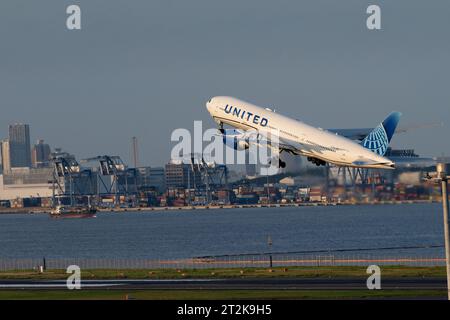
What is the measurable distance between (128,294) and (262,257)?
316ft

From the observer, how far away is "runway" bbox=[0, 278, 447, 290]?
339ft

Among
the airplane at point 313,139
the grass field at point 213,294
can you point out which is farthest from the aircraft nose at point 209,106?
the grass field at point 213,294

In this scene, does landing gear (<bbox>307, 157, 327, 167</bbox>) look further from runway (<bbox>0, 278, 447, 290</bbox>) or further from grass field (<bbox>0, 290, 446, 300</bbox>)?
grass field (<bbox>0, 290, 446, 300</bbox>)

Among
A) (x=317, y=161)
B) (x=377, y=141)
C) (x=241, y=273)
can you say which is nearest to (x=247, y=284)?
(x=241, y=273)

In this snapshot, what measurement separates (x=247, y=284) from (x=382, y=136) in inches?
918

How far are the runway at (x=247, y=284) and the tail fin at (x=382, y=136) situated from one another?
48.8 feet

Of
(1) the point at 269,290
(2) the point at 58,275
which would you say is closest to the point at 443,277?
(1) the point at 269,290

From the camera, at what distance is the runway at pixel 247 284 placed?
103 metres

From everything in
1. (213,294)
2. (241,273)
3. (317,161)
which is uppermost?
(317,161)

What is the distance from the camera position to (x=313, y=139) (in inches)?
4732

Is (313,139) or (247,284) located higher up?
(313,139)

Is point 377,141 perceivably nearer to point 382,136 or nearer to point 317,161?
point 382,136

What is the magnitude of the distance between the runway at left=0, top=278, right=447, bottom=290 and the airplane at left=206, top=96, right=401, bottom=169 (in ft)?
38.8

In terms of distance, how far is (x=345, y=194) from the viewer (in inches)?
4466
